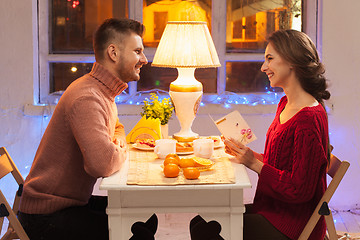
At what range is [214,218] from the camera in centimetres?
217

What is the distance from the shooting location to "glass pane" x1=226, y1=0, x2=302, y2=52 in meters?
4.10

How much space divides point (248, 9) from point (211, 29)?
1.08ft

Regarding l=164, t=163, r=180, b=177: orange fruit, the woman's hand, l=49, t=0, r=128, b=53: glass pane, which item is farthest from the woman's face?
l=49, t=0, r=128, b=53: glass pane

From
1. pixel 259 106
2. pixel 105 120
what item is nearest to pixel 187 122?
pixel 105 120

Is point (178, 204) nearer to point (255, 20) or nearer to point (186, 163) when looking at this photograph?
point (186, 163)

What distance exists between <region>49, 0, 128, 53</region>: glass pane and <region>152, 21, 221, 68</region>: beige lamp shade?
1191mm

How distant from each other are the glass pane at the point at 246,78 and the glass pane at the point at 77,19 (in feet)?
2.95

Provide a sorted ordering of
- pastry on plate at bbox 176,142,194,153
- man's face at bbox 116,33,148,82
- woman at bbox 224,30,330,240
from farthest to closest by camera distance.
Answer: pastry on plate at bbox 176,142,194,153 → man's face at bbox 116,33,148,82 → woman at bbox 224,30,330,240

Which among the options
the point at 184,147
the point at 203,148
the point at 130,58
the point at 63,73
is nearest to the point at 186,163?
the point at 203,148

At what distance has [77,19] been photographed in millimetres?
4043

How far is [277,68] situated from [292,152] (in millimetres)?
397

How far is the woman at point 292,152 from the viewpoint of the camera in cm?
224

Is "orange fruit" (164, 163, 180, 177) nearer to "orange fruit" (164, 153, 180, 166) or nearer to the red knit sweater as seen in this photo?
"orange fruit" (164, 153, 180, 166)

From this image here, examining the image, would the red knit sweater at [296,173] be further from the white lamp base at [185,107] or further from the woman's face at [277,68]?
the white lamp base at [185,107]
